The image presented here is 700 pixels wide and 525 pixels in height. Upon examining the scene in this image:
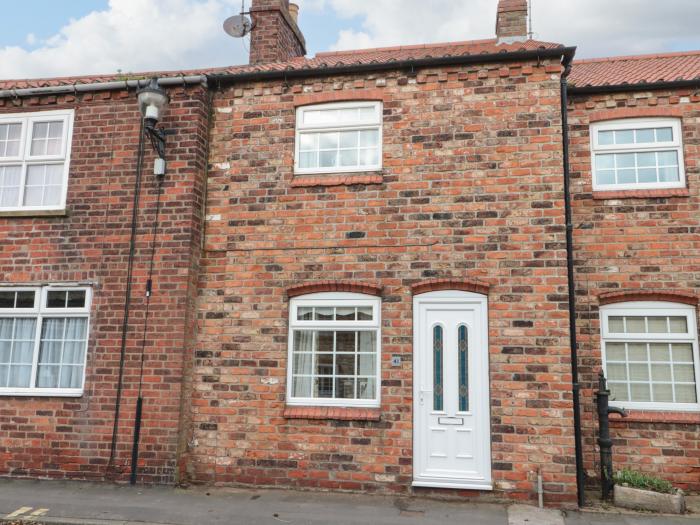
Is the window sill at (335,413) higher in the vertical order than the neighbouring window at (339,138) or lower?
lower

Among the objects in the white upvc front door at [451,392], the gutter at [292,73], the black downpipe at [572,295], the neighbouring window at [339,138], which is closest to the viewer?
the black downpipe at [572,295]

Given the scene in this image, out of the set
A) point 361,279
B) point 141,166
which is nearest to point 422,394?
point 361,279

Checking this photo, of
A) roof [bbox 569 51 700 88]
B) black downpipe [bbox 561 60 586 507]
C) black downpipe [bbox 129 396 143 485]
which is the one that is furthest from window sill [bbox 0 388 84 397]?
roof [bbox 569 51 700 88]

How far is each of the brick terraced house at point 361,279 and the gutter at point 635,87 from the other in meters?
0.04

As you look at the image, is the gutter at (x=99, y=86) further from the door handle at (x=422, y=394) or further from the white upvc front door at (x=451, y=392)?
the door handle at (x=422, y=394)

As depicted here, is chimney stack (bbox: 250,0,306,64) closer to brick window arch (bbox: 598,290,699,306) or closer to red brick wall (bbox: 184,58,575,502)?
red brick wall (bbox: 184,58,575,502)

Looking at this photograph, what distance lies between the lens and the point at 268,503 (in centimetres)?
723

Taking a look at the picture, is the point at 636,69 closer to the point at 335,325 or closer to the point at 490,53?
the point at 490,53

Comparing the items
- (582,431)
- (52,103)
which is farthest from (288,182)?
(582,431)

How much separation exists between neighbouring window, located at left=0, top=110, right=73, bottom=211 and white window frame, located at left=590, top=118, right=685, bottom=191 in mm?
7759

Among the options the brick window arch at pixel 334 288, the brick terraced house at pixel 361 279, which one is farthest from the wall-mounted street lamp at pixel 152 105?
the brick window arch at pixel 334 288

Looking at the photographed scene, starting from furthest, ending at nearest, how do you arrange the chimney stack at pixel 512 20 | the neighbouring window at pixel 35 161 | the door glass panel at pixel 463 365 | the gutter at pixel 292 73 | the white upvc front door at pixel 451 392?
the chimney stack at pixel 512 20
the neighbouring window at pixel 35 161
the gutter at pixel 292 73
the door glass panel at pixel 463 365
the white upvc front door at pixel 451 392

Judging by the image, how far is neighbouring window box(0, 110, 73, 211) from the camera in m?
9.01

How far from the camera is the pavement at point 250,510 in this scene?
6613mm
